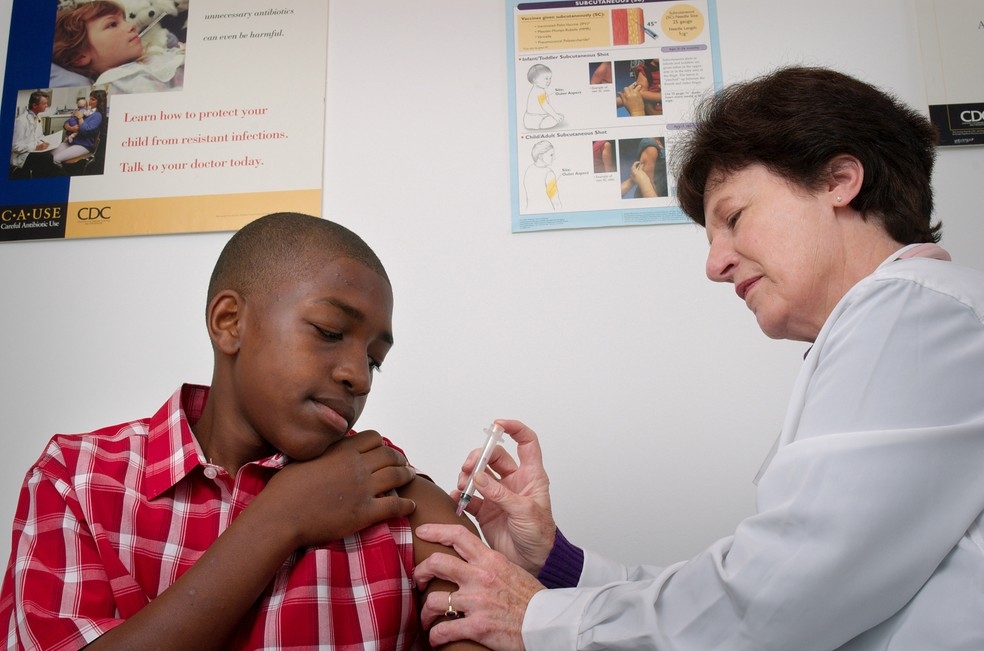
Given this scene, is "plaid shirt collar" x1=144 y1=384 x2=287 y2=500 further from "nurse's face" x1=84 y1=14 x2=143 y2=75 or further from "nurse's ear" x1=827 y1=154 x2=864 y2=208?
"nurse's face" x1=84 y1=14 x2=143 y2=75

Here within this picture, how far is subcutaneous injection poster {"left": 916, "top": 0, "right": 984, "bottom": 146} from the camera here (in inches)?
73.5

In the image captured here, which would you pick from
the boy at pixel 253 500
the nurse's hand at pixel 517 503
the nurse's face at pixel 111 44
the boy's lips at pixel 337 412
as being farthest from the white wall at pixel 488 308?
the boy's lips at pixel 337 412

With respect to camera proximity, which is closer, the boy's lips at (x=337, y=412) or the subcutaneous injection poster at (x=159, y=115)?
the boy's lips at (x=337, y=412)

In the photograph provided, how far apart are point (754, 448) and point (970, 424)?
2.78 ft

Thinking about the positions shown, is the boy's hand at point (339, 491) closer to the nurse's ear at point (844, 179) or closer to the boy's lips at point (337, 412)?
the boy's lips at point (337, 412)

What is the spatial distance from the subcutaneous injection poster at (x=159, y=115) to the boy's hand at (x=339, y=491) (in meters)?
0.90

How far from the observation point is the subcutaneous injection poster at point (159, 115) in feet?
6.37

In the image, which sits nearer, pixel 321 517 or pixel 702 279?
pixel 321 517

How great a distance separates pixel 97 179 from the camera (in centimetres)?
197

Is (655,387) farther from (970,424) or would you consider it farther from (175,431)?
(175,431)

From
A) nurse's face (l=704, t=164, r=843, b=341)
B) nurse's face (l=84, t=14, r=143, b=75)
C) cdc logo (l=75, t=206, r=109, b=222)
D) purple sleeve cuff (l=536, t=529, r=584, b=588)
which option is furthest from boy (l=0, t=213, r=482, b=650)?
nurse's face (l=84, t=14, r=143, b=75)

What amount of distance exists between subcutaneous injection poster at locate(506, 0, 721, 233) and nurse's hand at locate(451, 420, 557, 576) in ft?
2.05

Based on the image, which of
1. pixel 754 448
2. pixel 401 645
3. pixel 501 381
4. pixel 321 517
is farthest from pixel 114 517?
pixel 754 448

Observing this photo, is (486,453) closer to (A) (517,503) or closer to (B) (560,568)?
(A) (517,503)
